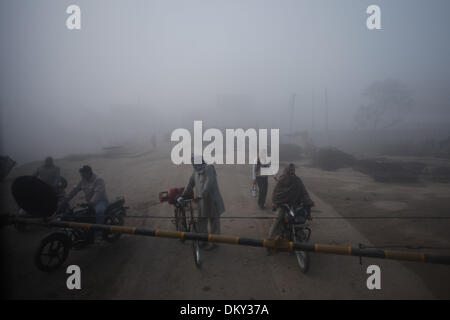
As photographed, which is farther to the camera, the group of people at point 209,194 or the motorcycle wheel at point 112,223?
the motorcycle wheel at point 112,223

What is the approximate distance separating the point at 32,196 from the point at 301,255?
14.4ft

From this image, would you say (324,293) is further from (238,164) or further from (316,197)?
(238,164)

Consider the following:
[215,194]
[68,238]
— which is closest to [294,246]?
[215,194]

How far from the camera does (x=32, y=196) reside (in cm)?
349

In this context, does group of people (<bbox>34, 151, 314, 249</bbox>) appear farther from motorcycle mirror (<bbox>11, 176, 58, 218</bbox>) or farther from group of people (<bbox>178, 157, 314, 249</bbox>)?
motorcycle mirror (<bbox>11, 176, 58, 218</bbox>)

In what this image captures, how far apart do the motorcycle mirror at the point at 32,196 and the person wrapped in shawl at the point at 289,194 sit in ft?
13.0

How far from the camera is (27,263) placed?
441cm

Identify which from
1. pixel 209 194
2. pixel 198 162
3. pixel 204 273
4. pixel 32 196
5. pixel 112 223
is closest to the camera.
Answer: pixel 32 196

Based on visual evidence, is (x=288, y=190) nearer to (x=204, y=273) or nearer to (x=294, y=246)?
(x=294, y=246)

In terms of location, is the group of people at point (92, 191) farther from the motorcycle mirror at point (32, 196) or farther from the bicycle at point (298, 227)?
the bicycle at point (298, 227)

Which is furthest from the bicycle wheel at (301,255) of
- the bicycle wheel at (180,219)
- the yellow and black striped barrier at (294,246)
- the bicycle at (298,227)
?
the bicycle wheel at (180,219)

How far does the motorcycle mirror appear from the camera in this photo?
11.4 ft

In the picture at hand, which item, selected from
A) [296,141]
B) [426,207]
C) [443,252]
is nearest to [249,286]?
[443,252]

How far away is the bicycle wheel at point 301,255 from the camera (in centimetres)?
398
